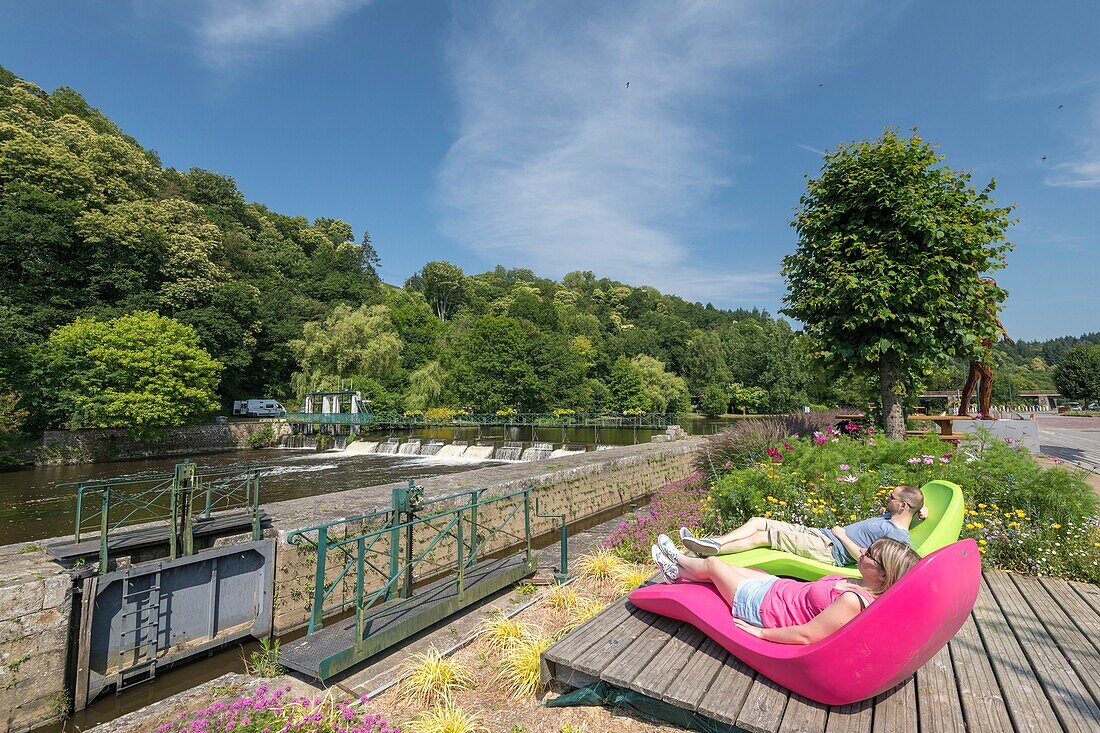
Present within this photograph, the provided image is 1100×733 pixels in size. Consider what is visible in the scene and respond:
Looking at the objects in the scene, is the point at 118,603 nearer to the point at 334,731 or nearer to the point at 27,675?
the point at 27,675

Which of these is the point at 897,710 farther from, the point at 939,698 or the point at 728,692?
the point at 728,692

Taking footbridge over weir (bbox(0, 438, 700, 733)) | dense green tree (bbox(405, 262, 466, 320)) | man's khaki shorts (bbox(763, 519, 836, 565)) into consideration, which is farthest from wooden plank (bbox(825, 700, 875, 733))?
dense green tree (bbox(405, 262, 466, 320))

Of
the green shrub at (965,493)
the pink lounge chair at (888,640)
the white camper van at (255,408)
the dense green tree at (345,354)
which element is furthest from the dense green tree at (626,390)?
the pink lounge chair at (888,640)

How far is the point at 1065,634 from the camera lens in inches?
126

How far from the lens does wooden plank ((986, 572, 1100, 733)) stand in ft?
7.73

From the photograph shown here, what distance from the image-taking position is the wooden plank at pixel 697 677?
8.75 feet

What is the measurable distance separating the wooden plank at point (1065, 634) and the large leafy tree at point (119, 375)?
29.8 meters

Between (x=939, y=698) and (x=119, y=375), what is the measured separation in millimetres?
30515

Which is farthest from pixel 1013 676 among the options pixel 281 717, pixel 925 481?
pixel 281 717

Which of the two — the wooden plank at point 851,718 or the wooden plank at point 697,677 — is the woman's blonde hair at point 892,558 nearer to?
the wooden plank at point 851,718

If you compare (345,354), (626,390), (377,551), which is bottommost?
(377,551)

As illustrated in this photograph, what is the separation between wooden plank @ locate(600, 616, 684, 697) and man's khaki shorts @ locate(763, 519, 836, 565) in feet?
4.11

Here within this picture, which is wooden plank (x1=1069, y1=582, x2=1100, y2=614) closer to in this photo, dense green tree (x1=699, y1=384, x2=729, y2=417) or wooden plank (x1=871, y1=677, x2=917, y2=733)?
wooden plank (x1=871, y1=677, x2=917, y2=733)

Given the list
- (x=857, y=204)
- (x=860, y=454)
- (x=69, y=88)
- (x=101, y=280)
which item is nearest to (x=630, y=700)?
(x=860, y=454)
